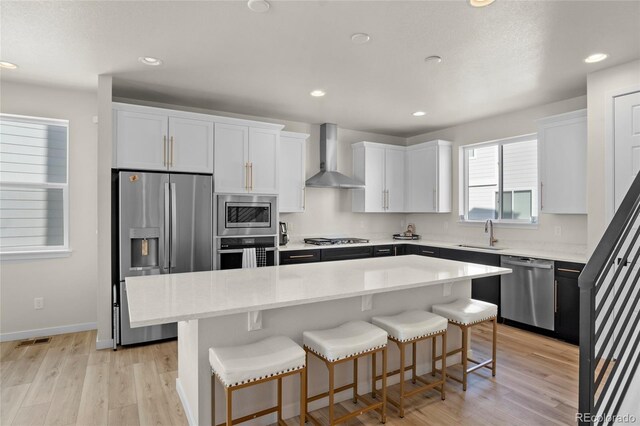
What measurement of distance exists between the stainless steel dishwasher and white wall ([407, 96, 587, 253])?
1.99ft

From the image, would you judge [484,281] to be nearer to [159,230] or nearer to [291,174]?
[291,174]

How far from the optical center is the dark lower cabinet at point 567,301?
11.8ft

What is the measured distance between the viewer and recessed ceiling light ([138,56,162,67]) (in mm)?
3086

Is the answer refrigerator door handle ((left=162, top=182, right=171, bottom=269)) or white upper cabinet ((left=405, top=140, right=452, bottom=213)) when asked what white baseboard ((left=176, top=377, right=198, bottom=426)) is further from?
white upper cabinet ((left=405, top=140, right=452, bottom=213))

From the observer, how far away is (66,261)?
13.2 ft

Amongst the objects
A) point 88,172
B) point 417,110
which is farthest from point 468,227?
point 88,172

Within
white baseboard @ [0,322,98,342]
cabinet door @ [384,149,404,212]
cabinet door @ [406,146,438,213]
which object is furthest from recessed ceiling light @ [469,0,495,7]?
white baseboard @ [0,322,98,342]

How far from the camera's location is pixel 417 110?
15.4 feet

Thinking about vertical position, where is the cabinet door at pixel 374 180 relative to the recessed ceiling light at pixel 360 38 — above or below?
below

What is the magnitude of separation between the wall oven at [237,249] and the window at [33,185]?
1708 millimetres

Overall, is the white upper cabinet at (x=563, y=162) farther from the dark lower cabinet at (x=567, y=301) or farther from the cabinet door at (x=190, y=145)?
the cabinet door at (x=190, y=145)

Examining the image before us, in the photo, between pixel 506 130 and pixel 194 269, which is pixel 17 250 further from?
pixel 506 130

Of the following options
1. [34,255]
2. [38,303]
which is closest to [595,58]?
[34,255]

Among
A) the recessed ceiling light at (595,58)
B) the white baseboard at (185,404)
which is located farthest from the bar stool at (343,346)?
the recessed ceiling light at (595,58)
